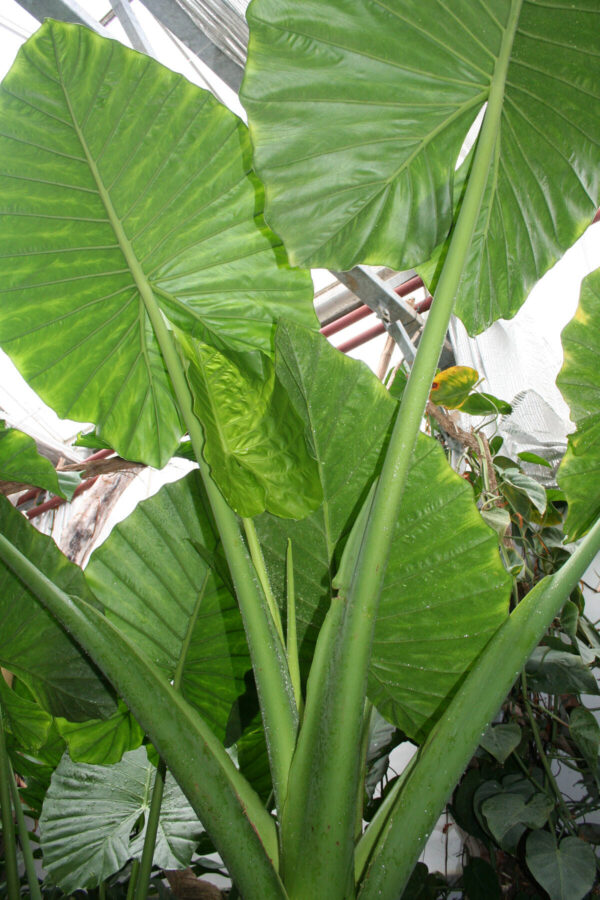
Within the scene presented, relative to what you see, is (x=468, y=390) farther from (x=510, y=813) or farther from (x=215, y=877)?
(x=215, y=877)

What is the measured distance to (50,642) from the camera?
0.98 meters

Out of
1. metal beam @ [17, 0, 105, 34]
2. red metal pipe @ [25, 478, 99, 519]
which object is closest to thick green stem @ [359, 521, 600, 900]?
metal beam @ [17, 0, 105, 34]

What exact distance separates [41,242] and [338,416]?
522mm

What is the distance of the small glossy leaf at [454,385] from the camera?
5.87 ft

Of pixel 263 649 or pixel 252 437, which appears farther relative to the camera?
pixel 252 437

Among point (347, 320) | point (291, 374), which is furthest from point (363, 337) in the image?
point (291, 374)

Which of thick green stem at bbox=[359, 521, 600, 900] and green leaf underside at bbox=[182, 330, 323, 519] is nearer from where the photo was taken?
thick green stem at bbox=[359, 521, 600, 900]

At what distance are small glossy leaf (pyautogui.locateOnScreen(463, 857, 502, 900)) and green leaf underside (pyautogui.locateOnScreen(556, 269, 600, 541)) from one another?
911 millimetres

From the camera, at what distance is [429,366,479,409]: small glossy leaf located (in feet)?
5.87

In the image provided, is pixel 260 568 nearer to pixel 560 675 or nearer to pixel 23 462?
pixel 23 462

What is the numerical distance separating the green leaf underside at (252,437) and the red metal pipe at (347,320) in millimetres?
2871

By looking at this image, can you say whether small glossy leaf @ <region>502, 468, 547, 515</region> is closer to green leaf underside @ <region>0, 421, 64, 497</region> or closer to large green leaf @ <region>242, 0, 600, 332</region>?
large green leaf @ <region>242, 0, 600, 332</region>

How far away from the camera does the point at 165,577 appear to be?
0.92 meters

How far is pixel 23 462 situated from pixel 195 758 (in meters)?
0.92
